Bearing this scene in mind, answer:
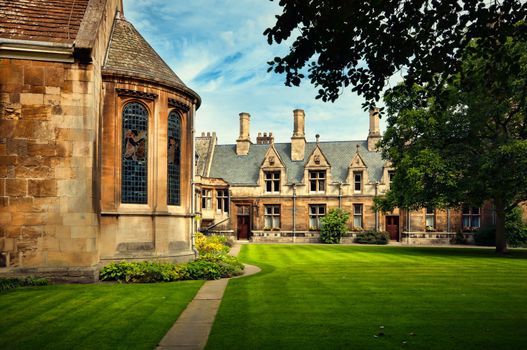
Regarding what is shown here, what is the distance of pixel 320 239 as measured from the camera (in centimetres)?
4159

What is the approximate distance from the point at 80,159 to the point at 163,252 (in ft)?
15.4

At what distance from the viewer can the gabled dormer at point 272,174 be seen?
1741 inches

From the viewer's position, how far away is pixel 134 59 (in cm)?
1755

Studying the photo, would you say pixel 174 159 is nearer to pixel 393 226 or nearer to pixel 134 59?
pixel 134 59

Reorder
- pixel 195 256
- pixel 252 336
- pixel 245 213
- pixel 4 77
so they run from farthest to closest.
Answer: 1. pixel 245 213
2. pixel 195 256
3. pixel 4 77
4. pixel 252 336

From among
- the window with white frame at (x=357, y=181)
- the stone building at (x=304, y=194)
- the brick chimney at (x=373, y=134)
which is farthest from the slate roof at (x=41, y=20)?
the brick chimney at (x=373, y=134)

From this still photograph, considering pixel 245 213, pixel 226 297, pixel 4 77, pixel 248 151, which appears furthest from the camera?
pixel 248 151

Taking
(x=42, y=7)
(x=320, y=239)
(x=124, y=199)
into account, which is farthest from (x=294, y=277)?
(x=320, y=239)

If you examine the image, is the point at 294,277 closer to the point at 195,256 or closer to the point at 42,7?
the point at 195,256

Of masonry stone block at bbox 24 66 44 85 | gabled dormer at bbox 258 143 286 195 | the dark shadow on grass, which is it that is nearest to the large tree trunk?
the dark shadow on grass

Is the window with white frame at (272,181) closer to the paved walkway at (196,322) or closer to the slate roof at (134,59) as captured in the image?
the slate roof at (134,59)

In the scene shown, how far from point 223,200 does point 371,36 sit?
117 ft

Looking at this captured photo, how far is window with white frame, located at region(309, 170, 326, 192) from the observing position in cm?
4353

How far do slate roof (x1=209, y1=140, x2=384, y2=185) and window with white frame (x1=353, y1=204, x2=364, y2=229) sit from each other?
9.03 feet
